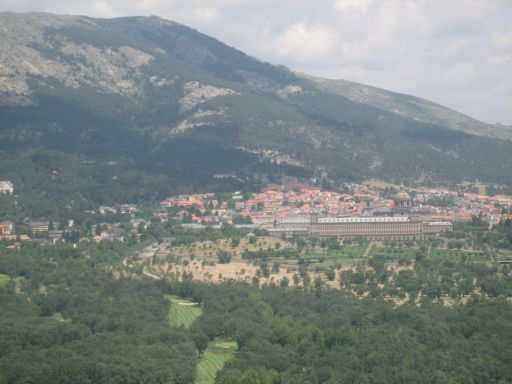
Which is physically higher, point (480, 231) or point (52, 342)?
point (480, 231)

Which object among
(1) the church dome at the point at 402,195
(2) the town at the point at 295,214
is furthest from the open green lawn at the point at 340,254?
(1) the church dome at the point at 402,195

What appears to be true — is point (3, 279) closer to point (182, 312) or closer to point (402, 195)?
point (182, 312)

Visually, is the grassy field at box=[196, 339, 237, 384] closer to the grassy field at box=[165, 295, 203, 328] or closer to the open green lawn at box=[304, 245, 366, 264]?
the grassy field at box=[165, 295, 203, 328]

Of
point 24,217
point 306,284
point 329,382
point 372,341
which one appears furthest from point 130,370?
point 24,217

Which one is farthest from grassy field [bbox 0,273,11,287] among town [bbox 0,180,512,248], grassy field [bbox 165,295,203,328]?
town [bbox 0,180,512,248]

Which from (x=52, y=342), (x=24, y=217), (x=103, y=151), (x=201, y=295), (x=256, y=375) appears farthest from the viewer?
(x=103, y=151)

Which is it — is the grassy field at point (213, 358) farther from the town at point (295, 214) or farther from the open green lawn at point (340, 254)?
the town at point (295, 214)

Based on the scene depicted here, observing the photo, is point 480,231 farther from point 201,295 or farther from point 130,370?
point 130,370
